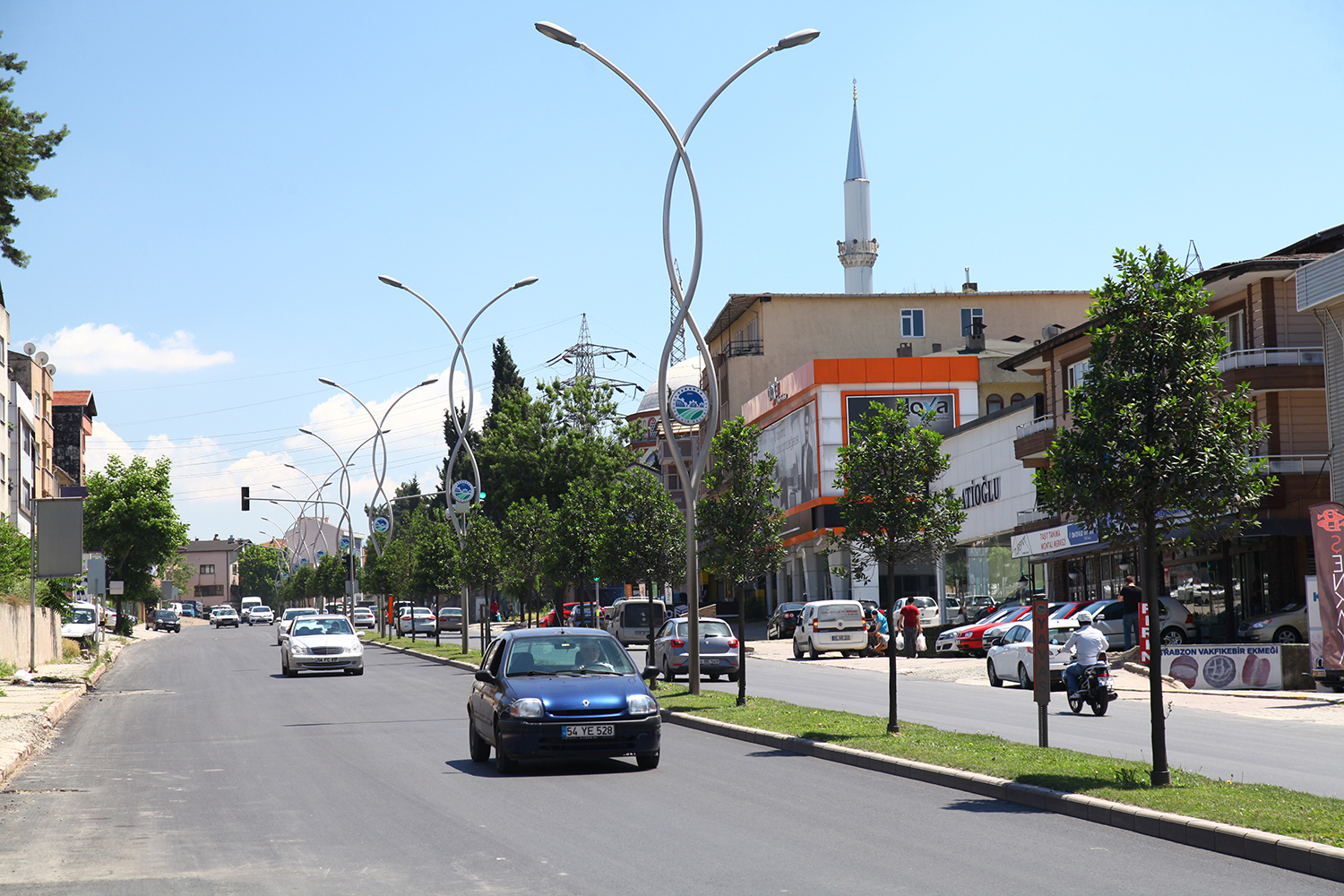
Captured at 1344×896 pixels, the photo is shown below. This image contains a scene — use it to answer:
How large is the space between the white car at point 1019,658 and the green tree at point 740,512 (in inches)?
303

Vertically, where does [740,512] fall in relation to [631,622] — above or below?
above

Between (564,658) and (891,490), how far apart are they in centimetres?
507

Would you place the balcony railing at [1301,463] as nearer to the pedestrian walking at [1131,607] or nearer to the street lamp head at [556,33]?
the pedestrian walking at [1131,607]

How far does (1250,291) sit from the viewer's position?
37250mm

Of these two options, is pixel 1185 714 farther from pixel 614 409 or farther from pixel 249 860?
pixel 614 409

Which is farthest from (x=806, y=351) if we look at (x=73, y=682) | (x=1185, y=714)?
(x=1185, y=714)

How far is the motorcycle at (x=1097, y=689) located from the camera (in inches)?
843

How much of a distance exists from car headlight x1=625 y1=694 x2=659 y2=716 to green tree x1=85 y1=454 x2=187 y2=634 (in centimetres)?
5679

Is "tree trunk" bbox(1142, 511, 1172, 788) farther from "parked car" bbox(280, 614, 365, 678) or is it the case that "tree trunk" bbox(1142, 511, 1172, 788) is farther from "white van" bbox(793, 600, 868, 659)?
"white van" bbox(793, 600, 868, 659)

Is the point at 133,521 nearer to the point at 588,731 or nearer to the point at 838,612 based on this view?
the point at 838,612

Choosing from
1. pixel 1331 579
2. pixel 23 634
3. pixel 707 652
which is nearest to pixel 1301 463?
pixel 1331 579

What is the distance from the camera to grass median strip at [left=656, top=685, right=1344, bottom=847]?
9.84 meters

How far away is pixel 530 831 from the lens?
34.2ft

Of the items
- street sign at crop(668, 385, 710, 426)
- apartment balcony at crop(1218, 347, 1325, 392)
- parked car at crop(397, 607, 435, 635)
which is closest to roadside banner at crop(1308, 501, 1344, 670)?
street sign at crop(668, 385, 710, 426)
